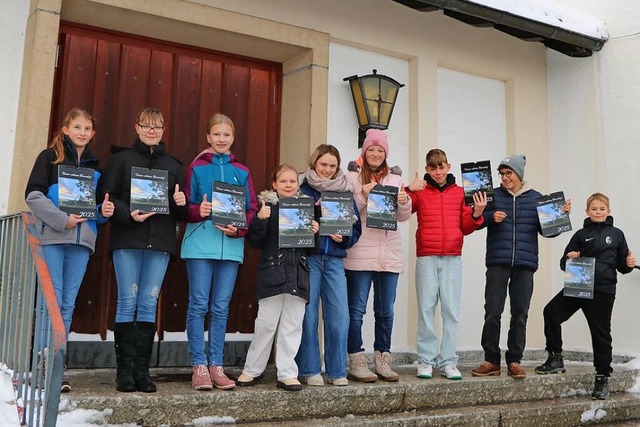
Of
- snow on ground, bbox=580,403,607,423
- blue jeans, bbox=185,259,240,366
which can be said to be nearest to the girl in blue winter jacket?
blue jeans, bbox=185,259,240,366

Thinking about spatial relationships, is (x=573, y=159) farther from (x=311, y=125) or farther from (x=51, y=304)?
(x=51, y=304)

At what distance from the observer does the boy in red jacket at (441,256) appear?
177 inches

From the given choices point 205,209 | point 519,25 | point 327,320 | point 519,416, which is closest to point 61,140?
point 205,209

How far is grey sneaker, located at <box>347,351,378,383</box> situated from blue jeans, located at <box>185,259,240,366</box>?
912 mm

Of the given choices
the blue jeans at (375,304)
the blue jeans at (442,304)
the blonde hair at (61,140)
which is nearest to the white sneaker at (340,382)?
the blue jeans at (375,304)

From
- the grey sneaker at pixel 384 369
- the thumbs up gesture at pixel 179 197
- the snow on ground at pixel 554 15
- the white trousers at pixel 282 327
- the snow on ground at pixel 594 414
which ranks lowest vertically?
the snow on ground at pixel 594 414

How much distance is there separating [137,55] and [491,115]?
10.8ft

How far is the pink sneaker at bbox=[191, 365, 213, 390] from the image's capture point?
3.63 meters

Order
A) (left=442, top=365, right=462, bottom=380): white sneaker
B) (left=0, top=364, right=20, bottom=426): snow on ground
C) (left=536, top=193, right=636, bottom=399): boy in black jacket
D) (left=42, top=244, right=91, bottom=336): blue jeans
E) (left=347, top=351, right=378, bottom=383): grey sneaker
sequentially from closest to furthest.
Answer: (left=0, top=364, right=20, bottom=426): snow on ground, (left=42, top=244, right=91, bottom=336): blue jeans, (left=347, top=351, right=378, bottom=383): grey sneaker, (left=442, top=365, right=462, bottom=380): white sneaker, (left=536, top=193, right=636, bottom=399): boy in black jacket

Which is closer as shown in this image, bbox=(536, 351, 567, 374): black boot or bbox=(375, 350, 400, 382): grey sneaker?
bbox=(375, 350, 400, 382): grey sneaker

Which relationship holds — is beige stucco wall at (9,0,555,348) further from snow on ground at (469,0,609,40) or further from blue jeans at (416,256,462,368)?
blue jeans at (416,256,462,368)

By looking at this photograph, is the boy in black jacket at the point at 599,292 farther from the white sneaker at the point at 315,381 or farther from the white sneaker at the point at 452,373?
the white sneaker at the point at 315,381

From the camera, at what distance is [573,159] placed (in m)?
6.28

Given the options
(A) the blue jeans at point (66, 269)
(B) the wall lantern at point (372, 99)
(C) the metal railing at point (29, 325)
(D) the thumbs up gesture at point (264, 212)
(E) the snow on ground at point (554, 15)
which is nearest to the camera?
(C) the metal railing at point (29, 325)
